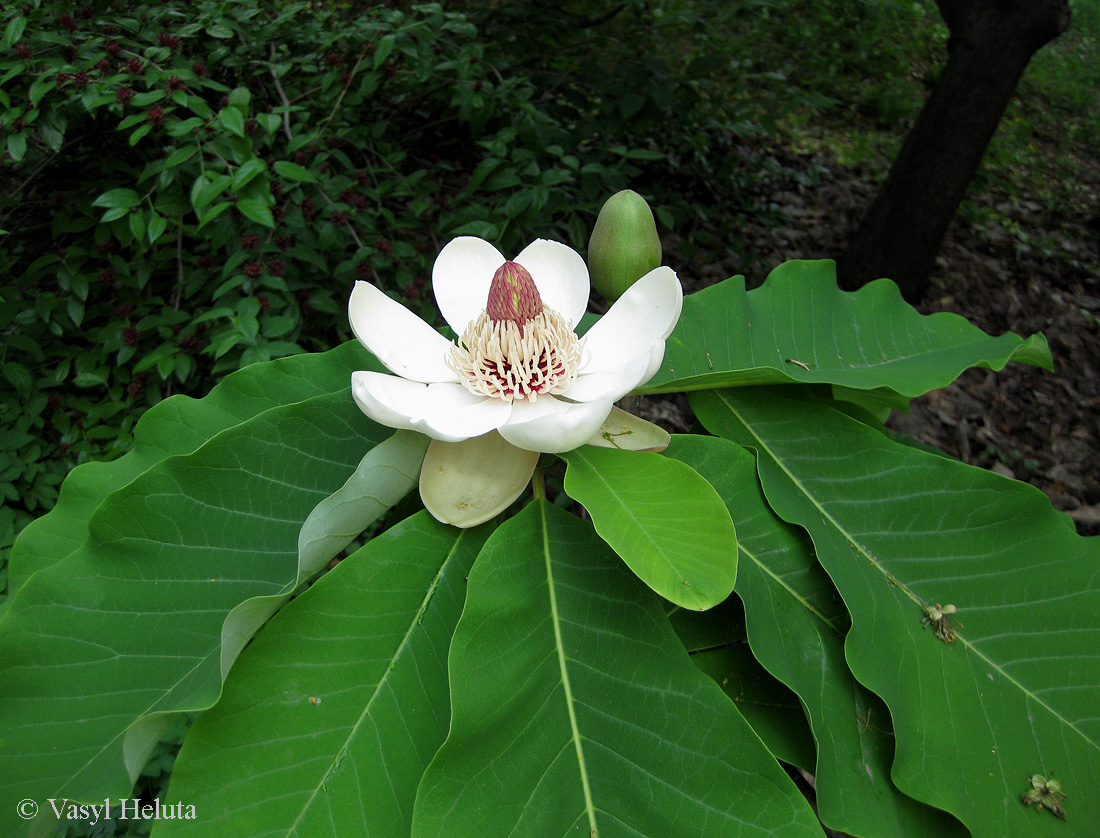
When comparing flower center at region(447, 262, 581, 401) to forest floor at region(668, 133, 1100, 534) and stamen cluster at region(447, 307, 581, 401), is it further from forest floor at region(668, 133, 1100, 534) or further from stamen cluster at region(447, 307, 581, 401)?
forest floor at region(668, 133, 1100, 534)

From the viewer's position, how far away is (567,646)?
0.76m

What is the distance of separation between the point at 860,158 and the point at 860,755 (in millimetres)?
4930

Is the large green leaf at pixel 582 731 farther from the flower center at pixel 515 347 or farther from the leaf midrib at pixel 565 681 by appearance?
the flower center at pixel 515 347

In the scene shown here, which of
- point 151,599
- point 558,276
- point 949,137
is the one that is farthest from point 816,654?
point 949,137

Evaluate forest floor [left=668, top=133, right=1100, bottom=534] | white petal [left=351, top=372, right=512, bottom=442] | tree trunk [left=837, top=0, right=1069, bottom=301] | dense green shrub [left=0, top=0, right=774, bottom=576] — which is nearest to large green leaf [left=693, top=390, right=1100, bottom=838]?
white petal [left=351, top=372, right=512, bottom=442]

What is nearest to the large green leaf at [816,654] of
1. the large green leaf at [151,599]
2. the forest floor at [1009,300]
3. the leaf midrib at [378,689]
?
the leaf midrib at [378,689]

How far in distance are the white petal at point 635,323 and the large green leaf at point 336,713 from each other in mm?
346

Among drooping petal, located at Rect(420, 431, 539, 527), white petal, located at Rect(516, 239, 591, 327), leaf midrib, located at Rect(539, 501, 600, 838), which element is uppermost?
white petal, located at Rect(516, 239, 591, 327)

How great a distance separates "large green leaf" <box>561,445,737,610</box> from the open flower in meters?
0.06

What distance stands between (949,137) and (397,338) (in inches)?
134

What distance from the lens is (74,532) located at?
3.01ft

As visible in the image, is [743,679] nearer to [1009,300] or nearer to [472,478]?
[472,478]

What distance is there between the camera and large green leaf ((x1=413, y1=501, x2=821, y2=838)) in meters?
0.67

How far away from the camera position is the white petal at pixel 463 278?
1010 mm
